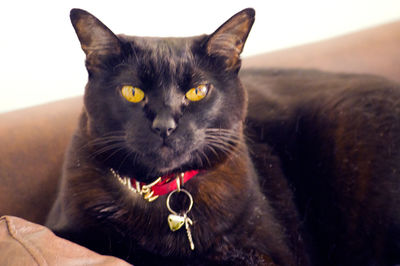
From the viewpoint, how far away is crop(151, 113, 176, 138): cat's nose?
0.80 m

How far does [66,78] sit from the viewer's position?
1424 mm

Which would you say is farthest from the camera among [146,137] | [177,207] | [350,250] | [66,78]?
[66,78]

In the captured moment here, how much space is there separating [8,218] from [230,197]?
54cm

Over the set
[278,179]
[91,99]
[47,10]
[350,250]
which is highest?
[47,10]

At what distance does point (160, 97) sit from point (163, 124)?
71mm

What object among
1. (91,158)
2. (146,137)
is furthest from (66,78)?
(146,137)

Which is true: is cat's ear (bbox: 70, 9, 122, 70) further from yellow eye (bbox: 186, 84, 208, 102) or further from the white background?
the white background

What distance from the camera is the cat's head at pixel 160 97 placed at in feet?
2.77

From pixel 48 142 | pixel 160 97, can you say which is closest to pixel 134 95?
pixel 160 97

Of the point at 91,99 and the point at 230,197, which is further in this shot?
the point at 230,197

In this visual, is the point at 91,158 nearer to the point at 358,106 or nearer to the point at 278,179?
the point at 278,179

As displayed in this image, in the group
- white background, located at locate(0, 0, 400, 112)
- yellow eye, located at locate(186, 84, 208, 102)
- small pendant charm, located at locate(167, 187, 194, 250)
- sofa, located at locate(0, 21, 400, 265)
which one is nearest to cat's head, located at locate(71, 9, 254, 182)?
yellow eye, located at locate(186, 84, 208, 102)

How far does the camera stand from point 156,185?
0.93 meters

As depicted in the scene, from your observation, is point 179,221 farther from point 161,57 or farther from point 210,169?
point 161,57
